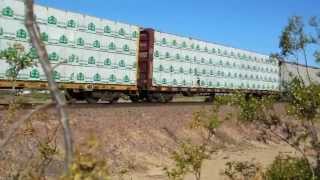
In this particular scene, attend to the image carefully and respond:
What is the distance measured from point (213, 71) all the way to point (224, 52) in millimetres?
2691

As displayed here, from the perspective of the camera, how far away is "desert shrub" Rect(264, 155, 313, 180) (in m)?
10.6

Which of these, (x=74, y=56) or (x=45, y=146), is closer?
(x=45, y=146)

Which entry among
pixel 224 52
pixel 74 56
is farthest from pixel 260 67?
pixel 74 56

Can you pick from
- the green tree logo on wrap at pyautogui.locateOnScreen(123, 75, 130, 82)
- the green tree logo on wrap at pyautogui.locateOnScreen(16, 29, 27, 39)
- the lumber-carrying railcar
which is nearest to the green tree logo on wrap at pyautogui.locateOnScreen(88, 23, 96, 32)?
the lumber-carrying railcar

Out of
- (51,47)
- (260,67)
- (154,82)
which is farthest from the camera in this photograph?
(260,67)

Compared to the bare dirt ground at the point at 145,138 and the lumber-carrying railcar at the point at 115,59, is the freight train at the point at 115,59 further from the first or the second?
the bare dirt ground at the point at 145,138

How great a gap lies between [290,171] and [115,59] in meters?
16.5

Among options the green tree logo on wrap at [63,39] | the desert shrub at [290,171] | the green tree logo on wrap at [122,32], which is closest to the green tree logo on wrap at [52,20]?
the green tree logo on wrap at [63,39]

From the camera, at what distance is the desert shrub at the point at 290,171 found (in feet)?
34.8

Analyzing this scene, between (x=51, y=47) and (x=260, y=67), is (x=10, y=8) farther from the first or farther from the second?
(x=260, y=67)

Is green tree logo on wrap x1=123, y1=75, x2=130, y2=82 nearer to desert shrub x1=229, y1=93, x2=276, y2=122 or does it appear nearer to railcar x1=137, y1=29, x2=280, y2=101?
railcar x1=137, y1=29, x2=280, y2=101

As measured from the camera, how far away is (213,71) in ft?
123

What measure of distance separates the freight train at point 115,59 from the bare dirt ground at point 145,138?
2527 millimetres

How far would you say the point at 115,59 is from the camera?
86.1 ft
